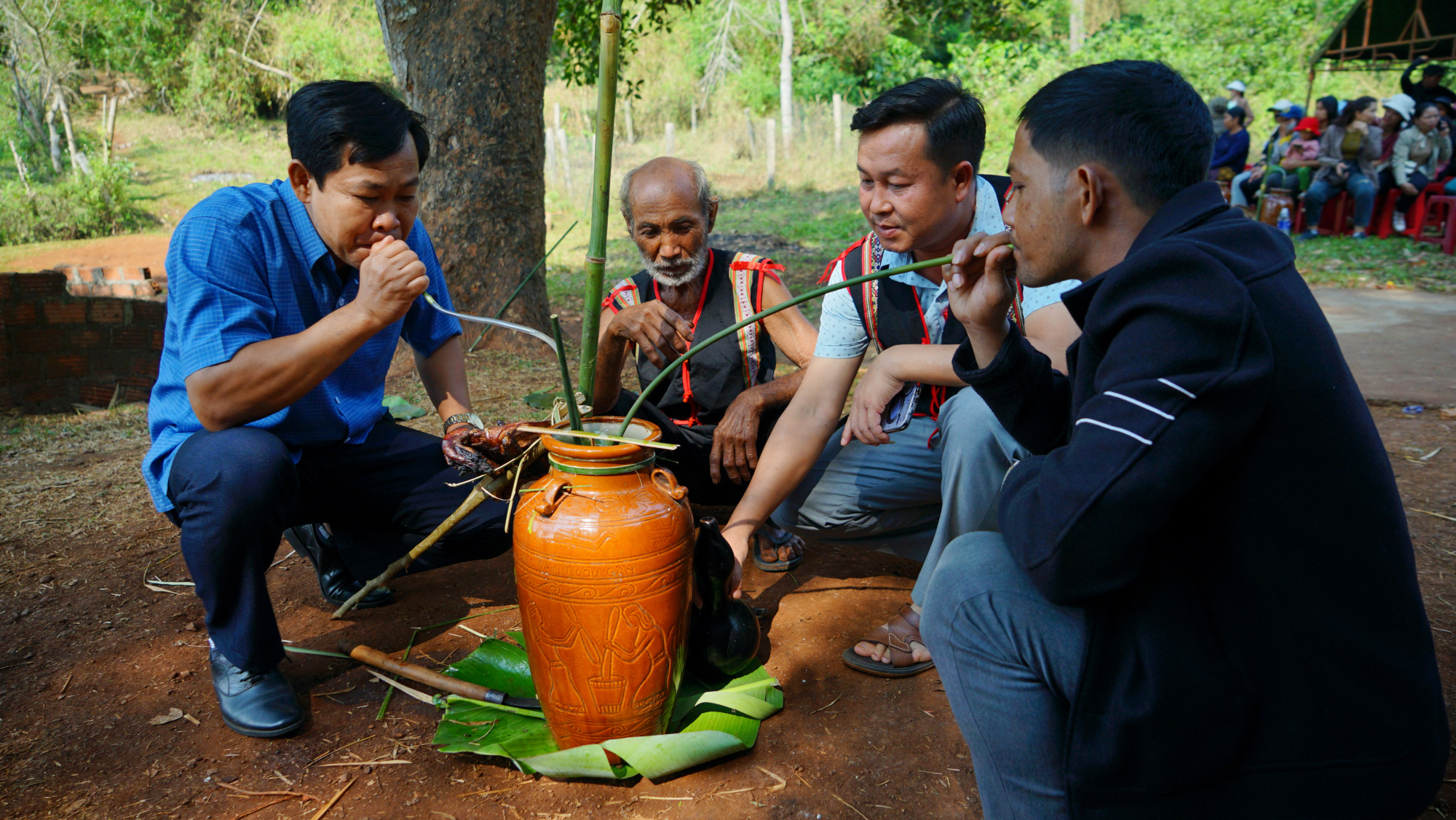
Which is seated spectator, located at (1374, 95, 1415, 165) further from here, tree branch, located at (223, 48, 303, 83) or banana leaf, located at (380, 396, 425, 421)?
tree branch, located at (223, 48, 303, 83)

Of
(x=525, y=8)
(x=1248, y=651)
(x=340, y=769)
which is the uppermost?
(x=525, y=8)

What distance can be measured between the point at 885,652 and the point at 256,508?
5.23ft

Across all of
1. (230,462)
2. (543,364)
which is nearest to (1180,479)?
(230,462)

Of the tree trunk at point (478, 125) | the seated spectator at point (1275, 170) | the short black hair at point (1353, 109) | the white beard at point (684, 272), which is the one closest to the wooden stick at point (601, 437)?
the white beard at point (684, 272)

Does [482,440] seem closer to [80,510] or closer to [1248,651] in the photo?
[1248,651]

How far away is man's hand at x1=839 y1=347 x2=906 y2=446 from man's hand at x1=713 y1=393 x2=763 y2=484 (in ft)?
1.23

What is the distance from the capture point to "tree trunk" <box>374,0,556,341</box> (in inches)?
197

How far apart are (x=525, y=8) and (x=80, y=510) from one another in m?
3.51

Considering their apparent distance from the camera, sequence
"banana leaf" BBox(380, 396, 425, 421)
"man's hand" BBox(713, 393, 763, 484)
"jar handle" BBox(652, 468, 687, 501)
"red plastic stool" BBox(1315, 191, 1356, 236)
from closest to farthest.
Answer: "jar handle" BBox(652, 468, 687, 501), "man's hand" BBox(713, 393, 763, 484), "banana leaf" BBox(380, 396, 425, 421), "red plastic stool" BBox(1315, 191, 1356, 236)

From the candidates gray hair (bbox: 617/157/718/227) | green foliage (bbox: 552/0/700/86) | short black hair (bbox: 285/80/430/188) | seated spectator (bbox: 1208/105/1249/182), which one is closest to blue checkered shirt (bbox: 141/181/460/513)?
short black hair (bbox: 285/80/430/188)

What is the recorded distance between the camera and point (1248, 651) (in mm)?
1245

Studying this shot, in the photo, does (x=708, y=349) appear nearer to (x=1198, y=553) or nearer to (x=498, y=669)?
(x=498, y=669)

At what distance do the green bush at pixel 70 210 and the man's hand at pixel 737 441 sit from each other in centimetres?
1185

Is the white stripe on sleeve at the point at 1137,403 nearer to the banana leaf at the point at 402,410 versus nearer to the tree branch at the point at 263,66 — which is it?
the banana leaf at the point at 402,410
